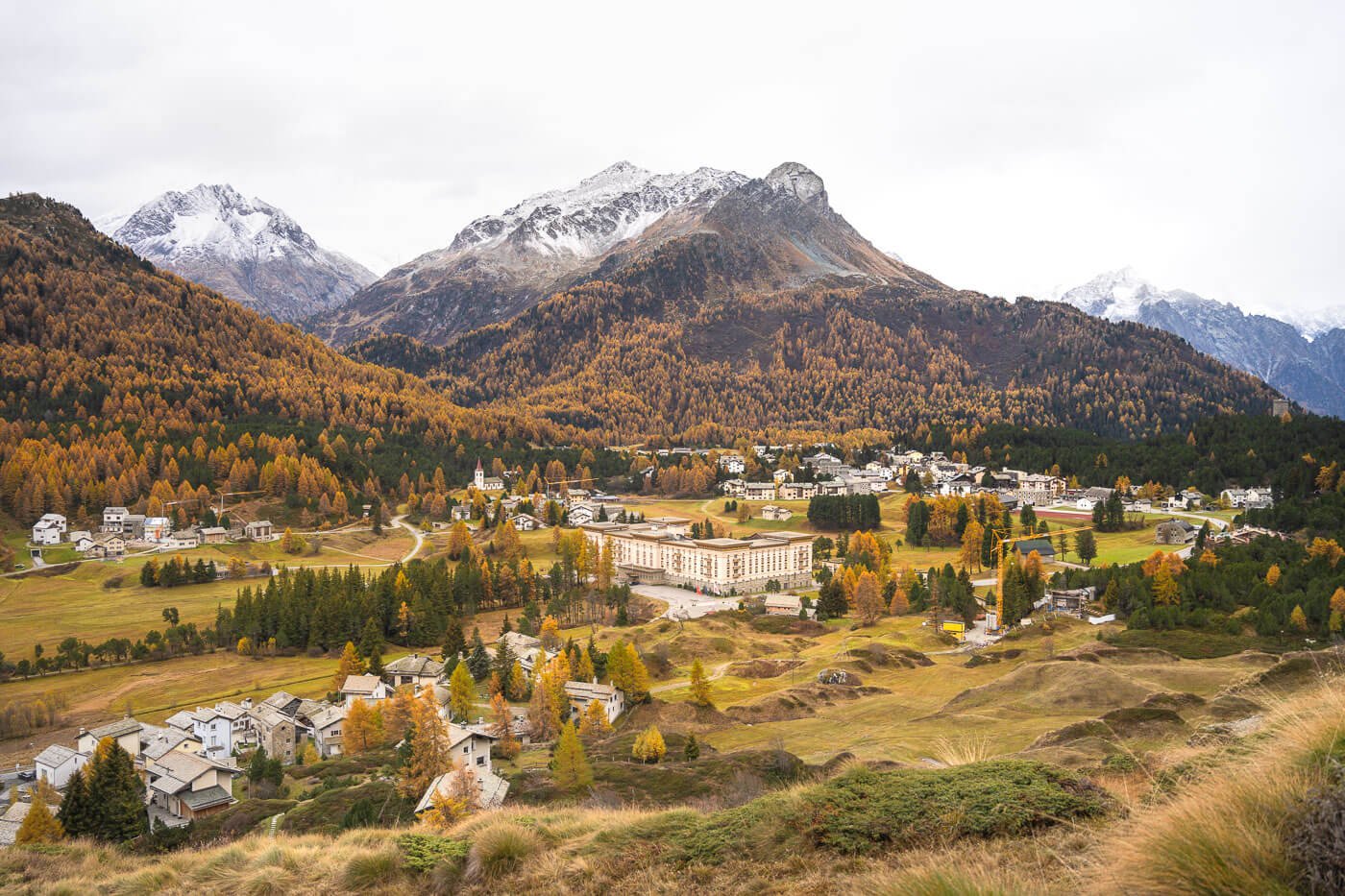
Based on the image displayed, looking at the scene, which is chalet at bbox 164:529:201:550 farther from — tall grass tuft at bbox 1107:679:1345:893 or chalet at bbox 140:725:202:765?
tall grass tuft at bbox 1107:679:1345:893

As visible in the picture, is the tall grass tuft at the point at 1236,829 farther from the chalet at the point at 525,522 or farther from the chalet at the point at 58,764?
the chalet at the point at 525,522

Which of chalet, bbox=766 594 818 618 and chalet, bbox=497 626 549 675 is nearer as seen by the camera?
chalet, bbox=497 626 549 675

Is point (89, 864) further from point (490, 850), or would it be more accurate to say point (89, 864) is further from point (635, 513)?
point (635, 513)

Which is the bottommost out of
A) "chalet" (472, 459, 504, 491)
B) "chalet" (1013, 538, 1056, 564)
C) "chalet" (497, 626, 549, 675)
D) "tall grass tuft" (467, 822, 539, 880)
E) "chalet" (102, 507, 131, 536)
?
"chalet" (497, 626, 549, 675)

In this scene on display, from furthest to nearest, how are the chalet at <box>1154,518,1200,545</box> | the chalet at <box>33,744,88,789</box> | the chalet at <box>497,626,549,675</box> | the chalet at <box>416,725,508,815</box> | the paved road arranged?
the chalet at <box>1154,518,1200,545</box>, the paved road, the chalet at <box>497,626,549,675</box>, the chalet at <box>33,744,88,789</box>, the chalet at <box>416,725,508,815</box>

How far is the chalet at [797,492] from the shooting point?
447ft

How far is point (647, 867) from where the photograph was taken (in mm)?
10625

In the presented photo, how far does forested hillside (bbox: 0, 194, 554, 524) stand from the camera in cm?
10575

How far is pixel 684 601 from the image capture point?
8500cm

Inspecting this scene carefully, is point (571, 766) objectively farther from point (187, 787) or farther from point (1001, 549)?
point (1001, 549)

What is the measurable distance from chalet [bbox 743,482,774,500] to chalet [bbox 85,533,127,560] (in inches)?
3282

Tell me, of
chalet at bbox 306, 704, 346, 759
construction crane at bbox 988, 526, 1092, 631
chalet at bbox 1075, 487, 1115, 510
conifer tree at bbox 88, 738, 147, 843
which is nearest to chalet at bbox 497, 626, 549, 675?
chalet at bbox 306, 704, 346, 759

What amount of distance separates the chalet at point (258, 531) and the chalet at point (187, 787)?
66.2m

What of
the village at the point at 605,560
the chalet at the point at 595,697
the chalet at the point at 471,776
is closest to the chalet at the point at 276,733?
the village at the point at 605,560
